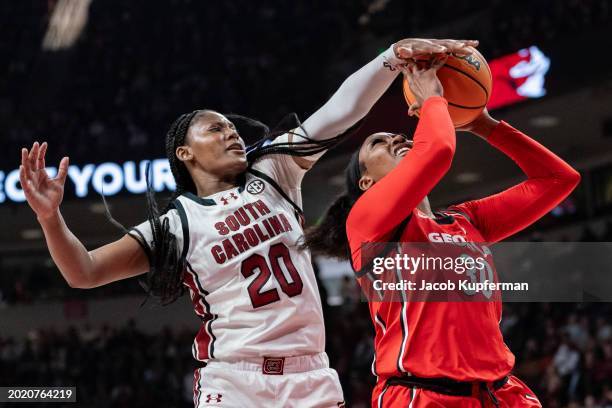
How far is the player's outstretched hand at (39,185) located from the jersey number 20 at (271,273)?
2.54ft

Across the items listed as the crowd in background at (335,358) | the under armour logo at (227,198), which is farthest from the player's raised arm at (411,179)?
the crowd in background at (335,358)

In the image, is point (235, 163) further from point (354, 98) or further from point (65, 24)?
point (65, 24)

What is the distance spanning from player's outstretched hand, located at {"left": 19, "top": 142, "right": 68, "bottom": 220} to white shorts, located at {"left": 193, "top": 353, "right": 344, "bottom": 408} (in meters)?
0.90

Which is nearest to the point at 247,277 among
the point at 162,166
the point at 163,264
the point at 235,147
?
the point at 163,264

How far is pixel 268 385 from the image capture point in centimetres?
330

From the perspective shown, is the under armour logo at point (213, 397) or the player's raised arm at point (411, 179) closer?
the player's raised arm at point (411, 179)

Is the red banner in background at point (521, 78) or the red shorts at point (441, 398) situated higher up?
the red banner in background at point (521, 78)

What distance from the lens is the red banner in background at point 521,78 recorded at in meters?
12.5

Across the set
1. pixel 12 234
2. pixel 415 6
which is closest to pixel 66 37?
pixel 12 234

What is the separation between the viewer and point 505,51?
42.6ft

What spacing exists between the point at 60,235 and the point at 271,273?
823 mm

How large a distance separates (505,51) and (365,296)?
1059cm

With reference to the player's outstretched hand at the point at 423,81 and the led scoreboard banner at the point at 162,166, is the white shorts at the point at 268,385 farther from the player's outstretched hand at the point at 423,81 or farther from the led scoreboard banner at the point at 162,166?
the led scoreboard banner at the point at 162,166

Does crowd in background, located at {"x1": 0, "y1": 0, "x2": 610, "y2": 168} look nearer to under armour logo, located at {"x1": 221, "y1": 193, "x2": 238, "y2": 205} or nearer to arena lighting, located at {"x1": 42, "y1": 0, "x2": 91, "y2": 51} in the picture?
arena lighting, located at {"x1": 42, "y1": 0, "x2": 91, "y2": 51}
